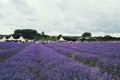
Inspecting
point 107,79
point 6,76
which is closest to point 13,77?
point 6,76

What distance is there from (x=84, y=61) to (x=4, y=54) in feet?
18.1

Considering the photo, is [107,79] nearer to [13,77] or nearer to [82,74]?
[82,74]

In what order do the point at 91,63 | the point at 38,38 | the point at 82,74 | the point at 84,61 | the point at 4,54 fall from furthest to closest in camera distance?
the point at 38,38
the point at 4,54
the point at 84,61
the point at 91,63
the point at 82,74

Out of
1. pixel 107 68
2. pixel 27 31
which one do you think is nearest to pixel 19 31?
pixel 27 31

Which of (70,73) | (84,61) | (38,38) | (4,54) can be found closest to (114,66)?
(70,73)

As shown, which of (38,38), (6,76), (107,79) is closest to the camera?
(107,79)

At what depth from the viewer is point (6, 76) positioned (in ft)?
16.1

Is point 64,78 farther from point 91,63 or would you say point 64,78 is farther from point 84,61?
point 84,61

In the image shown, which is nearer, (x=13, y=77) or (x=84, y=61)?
(x=13, y=77)

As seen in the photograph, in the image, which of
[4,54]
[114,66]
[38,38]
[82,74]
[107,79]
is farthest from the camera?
[38,38]

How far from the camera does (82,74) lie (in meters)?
5.33

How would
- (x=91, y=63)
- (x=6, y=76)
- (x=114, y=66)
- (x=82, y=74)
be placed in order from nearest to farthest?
1. (x=6, y=76)
2. (x=82, y=74)
3. (x=114, y=66)
4. (x=91, y=63)

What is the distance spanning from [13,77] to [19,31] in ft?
392

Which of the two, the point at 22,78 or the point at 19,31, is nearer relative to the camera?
the point at 22,78
